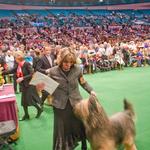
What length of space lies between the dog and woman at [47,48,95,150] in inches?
17.3

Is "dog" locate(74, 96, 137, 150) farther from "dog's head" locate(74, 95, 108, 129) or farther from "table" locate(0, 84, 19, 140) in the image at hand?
"table" locate(0, 84, 19, 140)

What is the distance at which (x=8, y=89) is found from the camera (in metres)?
6.99

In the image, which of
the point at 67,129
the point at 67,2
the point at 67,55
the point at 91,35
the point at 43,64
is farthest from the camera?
the point at 67,2

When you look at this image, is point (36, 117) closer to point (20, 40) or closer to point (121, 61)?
point (121, 61)

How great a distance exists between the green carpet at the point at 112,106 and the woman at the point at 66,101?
3.53 feet

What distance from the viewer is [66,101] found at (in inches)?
185

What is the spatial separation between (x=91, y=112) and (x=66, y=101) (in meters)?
0.71

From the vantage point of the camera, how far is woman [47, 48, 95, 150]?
468 centimetres

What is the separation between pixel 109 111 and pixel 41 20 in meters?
29.1

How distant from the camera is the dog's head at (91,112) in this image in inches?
159

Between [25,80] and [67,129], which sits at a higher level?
[25,80]

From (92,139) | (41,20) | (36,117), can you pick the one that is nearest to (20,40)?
(41,20)

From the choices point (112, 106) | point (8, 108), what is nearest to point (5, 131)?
point (8, 108)

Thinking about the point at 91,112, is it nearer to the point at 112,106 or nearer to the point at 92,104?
the point at 92,104
